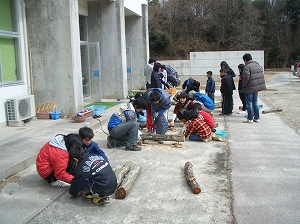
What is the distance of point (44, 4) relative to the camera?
375 inches

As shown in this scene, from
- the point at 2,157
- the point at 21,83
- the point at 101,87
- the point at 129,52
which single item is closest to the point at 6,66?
the point at 21,83

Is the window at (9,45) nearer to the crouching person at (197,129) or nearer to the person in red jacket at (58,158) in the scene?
the person in red jacket at (58,158)

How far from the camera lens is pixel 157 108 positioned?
731cm

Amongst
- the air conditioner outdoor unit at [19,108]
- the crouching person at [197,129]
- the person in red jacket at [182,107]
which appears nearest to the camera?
the crouching person at [197,129]

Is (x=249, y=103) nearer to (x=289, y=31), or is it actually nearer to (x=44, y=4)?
(x=44, y=4)

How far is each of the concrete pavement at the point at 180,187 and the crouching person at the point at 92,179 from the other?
6.0 inches

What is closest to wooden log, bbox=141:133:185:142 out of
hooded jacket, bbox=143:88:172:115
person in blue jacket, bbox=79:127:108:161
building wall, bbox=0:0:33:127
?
hooded jacket, bbox=143:88:172:115

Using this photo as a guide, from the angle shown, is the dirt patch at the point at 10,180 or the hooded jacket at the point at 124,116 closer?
the dirt patch at the point at 10,180

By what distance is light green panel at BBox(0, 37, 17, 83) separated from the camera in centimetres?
875

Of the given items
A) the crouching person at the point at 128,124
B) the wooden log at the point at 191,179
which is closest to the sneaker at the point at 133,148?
the crouching person at the point at 128,124

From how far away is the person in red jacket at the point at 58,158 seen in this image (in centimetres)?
460

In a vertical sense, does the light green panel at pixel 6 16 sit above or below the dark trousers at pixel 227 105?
above

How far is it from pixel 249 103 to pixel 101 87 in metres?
7.19

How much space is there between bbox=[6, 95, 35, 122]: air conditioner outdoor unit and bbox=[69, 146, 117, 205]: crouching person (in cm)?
481
